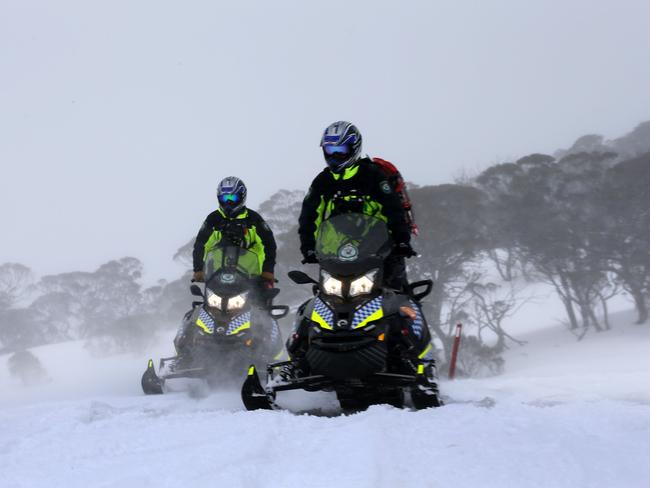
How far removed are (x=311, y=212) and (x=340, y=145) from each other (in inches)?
25.8

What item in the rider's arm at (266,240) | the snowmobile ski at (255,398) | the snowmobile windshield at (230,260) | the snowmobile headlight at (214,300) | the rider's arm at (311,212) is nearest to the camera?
the snowmobile ski at (255,398)

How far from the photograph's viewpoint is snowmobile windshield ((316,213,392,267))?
448 cm

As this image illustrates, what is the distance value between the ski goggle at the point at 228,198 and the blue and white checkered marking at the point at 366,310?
3.55m

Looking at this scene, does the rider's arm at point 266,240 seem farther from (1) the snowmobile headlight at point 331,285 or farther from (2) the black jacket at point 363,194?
(1) the snowmobile headlight at point 331,285

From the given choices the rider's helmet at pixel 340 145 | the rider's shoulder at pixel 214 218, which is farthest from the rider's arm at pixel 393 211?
the rider's shoulder at pixel 214 218

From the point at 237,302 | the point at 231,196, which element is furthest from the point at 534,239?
the point at 237,302

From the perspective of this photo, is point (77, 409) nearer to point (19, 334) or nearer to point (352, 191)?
point (352, 191)

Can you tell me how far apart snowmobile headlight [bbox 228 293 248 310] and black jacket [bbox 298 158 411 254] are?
1.54 meters

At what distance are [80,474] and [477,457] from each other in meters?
1.85

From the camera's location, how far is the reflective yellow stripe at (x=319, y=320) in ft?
13.8

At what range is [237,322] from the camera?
21.0ft

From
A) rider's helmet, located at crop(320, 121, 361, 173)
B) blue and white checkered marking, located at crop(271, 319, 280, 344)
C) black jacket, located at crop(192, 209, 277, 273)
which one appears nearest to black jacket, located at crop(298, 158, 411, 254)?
rider's helmet, located at crop(320, 121, 361, 173)

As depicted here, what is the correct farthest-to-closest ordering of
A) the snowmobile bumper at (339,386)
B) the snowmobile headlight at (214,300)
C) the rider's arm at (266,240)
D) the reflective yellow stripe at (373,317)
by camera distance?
the rider's arm at (266,240) → the snowmobile headlight at (214,300) → the reflective yellow stripe at (373,317) → the snowmobile bumper at (339,386)

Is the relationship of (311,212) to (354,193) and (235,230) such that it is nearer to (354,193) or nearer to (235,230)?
(354,193)
